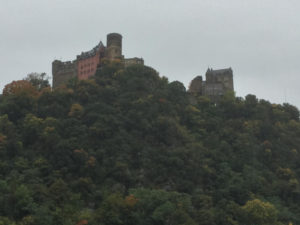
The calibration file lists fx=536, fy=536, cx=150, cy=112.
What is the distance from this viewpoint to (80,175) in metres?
61.3

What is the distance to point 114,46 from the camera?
8788cm

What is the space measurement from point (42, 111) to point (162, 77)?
74.5 ft

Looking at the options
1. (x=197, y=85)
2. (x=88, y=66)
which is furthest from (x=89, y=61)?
(x=197, y=85)

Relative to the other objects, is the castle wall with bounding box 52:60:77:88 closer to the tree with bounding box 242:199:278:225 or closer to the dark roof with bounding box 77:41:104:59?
the dark roof with bounding box 77:41:104:59

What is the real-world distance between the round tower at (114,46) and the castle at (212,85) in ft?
46.4

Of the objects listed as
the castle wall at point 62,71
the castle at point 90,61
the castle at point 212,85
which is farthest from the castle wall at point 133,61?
the castle at point 212,85

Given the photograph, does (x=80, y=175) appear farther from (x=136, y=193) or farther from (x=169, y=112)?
(x=169, y=112)

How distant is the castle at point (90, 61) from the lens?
87.2 metres

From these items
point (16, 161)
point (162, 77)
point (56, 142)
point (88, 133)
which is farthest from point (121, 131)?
point (162, 77)

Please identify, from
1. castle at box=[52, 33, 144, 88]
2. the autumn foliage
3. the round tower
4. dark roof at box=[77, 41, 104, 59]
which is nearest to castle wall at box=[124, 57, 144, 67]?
castle at box=[52, 33, 144, 88]

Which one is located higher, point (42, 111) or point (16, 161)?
point (42, 111)

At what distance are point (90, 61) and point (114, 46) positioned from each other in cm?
464

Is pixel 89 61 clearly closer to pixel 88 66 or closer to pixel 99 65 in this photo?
pixel 88 66

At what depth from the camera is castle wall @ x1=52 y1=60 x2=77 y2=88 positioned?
294 feet
